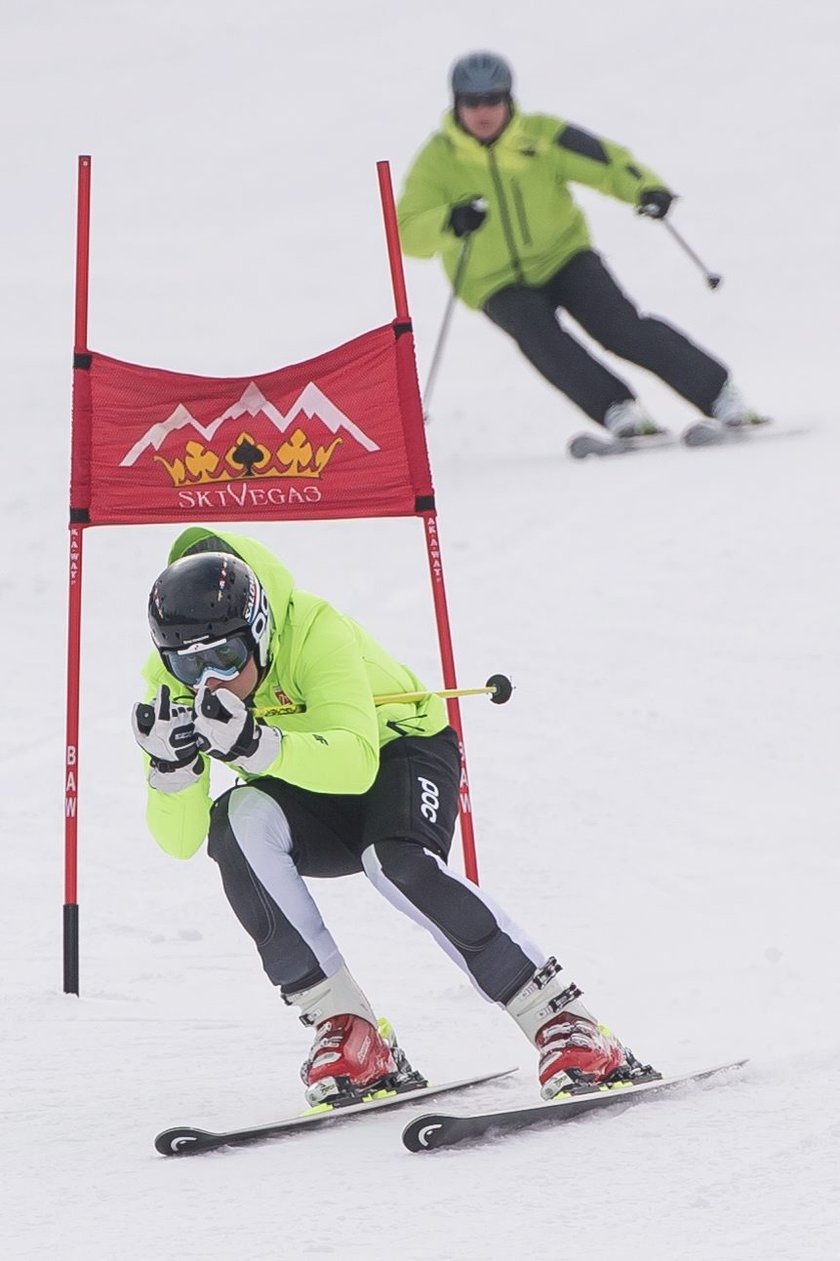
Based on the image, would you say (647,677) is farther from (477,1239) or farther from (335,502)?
(477,1239)

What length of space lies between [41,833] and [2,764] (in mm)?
634

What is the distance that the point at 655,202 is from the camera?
988 cm

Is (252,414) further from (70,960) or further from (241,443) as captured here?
(70,960)

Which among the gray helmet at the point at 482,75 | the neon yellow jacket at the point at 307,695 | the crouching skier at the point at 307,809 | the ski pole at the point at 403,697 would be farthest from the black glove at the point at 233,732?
the gray helmet at the point at 482,75

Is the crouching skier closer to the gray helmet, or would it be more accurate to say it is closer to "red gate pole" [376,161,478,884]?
"red gate pole" [376,161,478,884]

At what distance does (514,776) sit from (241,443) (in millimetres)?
1851

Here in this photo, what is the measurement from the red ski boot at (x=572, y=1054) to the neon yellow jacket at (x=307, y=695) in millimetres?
625

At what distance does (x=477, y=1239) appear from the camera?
305 centimetres

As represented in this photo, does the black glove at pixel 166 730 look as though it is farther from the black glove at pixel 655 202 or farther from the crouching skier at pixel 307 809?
the black glove at pixel 655 202

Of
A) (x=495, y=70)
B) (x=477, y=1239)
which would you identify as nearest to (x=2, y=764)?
(x=477, y=1239)

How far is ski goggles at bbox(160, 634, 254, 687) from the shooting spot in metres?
3.83

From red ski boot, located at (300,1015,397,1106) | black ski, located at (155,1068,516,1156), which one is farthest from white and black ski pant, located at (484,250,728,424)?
red ski boot, located at (300,1015,397,1106)

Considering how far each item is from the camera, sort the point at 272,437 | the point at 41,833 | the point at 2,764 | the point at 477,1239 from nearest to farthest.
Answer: the point at 477,1239
the point at 272,437
the point at 41,833
the point at 2,764

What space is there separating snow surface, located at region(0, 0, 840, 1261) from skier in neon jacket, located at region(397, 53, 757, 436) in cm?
46
